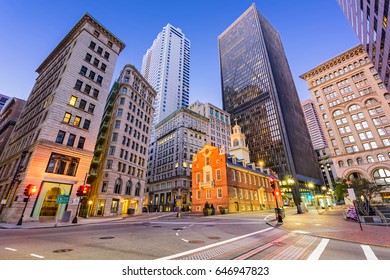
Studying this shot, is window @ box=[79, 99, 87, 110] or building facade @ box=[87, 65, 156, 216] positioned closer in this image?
window @ box=[79, 99, 87, 110]

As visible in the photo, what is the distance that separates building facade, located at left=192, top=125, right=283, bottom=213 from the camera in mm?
35188

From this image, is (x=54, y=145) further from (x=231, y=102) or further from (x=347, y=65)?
(x=231, y=102)

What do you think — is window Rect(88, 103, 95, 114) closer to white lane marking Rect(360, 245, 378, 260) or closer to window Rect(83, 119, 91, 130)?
window Rect(83, 119, 91, 130)

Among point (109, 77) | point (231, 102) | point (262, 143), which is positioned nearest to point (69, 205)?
point (109, 77)

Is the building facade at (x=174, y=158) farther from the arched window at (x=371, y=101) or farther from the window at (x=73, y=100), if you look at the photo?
the arched window at (x=371, y=101)

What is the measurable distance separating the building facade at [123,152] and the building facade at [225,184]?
14.3 meters

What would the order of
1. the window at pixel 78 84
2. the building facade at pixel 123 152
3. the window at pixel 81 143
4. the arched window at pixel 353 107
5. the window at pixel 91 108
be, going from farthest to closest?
the arched window at pixel 353 107
the building facade at pixel 123 152
the window at pixel 91 108
the window at pixel 78 84
the window at pixel 81 143

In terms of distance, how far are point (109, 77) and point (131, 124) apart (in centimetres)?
1276

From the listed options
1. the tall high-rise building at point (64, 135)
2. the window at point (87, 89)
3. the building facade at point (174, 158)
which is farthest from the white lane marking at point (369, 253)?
the building facade at point (174, 158)

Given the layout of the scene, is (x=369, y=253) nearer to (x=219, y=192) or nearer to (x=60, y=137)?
(x=219, y=192)

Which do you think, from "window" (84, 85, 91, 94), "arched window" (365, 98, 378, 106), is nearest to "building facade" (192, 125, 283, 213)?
"window" (84, 85, 91, 94)

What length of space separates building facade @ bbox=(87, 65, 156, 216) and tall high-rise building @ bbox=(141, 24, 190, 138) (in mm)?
55725

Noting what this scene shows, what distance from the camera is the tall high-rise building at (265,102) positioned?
9981 centimetres

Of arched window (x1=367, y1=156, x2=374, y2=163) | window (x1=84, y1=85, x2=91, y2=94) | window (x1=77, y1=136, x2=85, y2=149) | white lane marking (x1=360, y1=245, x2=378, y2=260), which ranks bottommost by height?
A: white lane marking (x1=360, y1=245, x2=378, y2=260)
